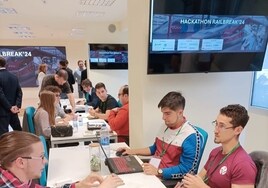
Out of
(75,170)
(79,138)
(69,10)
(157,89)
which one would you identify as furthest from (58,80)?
(75,170)

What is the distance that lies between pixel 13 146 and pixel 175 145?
1168 mm

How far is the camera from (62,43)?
1043cm

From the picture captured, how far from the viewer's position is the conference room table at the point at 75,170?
1.57 m

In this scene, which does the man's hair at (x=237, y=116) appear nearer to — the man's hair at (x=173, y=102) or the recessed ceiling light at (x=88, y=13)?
the man's hair at (x=173, y=102)

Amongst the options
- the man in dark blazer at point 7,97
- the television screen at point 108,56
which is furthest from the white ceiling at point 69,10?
the man in dark blazer at point 7,97

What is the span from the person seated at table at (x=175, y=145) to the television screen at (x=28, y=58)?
30.7 feet

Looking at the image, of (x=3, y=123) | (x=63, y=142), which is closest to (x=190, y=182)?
(x=63, y=142)

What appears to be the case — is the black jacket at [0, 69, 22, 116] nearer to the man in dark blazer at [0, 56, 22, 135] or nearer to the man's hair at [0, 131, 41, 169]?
the man in dark blazer at [0, 56, 22, 135]

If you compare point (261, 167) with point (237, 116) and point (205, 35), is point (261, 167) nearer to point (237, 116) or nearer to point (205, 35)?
point (237, 116)

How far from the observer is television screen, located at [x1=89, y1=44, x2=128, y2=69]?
581cm

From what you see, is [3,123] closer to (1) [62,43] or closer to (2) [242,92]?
(2) [242,92]

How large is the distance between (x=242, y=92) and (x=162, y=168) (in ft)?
4.16

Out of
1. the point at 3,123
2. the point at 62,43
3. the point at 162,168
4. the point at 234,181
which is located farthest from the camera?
the point at 62,43

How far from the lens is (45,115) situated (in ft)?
9.60
